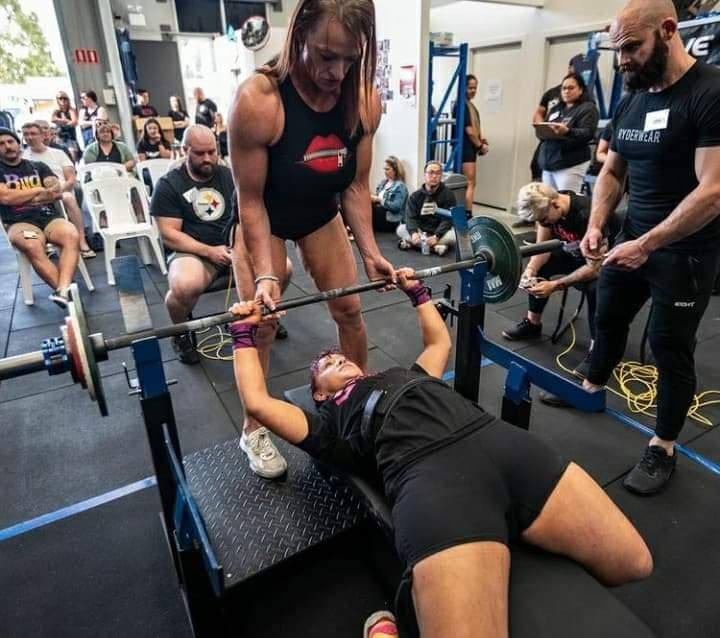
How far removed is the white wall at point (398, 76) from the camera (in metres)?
4.76

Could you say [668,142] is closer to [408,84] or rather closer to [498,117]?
[408,84]

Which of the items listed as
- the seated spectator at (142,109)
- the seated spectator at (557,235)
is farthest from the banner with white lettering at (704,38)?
the seated spectator at (142,109)

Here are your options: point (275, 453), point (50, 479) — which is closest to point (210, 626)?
point (275, 453)

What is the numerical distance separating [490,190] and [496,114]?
0.88 metres

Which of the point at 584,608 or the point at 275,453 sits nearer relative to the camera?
the point at 584,608

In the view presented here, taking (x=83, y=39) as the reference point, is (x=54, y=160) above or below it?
below

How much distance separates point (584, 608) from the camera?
1.01 meters

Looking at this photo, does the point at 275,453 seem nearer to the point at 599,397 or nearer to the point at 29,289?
the point at 599,397

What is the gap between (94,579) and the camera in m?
1.50

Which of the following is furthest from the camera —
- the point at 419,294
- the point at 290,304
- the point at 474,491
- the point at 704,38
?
the point at 704,38

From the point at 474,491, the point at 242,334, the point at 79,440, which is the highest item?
the point at 242,334

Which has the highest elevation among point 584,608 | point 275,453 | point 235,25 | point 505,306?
point 235,25

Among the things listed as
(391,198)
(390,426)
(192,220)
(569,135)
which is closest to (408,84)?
(391,198)

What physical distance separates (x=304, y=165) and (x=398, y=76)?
4222 millimetres
